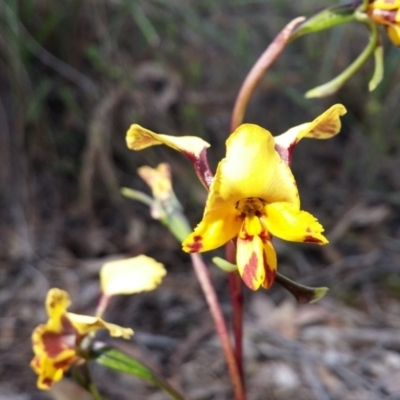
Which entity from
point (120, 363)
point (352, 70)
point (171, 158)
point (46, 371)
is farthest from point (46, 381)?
point (171, 158)

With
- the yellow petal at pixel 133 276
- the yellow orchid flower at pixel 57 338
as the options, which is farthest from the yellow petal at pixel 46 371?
the yellow petal at pixel 133 276

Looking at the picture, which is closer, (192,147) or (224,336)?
(192,147)

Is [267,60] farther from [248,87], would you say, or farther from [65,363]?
[65,363]

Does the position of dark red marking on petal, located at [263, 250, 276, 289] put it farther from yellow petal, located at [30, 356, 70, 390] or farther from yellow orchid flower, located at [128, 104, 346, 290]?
yellow petal, located at [30, 356, 70, 390]

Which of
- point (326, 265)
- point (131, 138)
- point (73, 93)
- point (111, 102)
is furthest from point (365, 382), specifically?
point (73, 93)

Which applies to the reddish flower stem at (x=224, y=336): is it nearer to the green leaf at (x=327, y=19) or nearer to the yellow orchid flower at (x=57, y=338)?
the yellow orchid flower at (x=57, y=338)

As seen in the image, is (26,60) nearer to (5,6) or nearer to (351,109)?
(5,6)

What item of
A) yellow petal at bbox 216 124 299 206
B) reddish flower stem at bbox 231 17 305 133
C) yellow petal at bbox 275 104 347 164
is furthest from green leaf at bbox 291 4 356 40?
yellow petal at bbox 216 124 299 206
